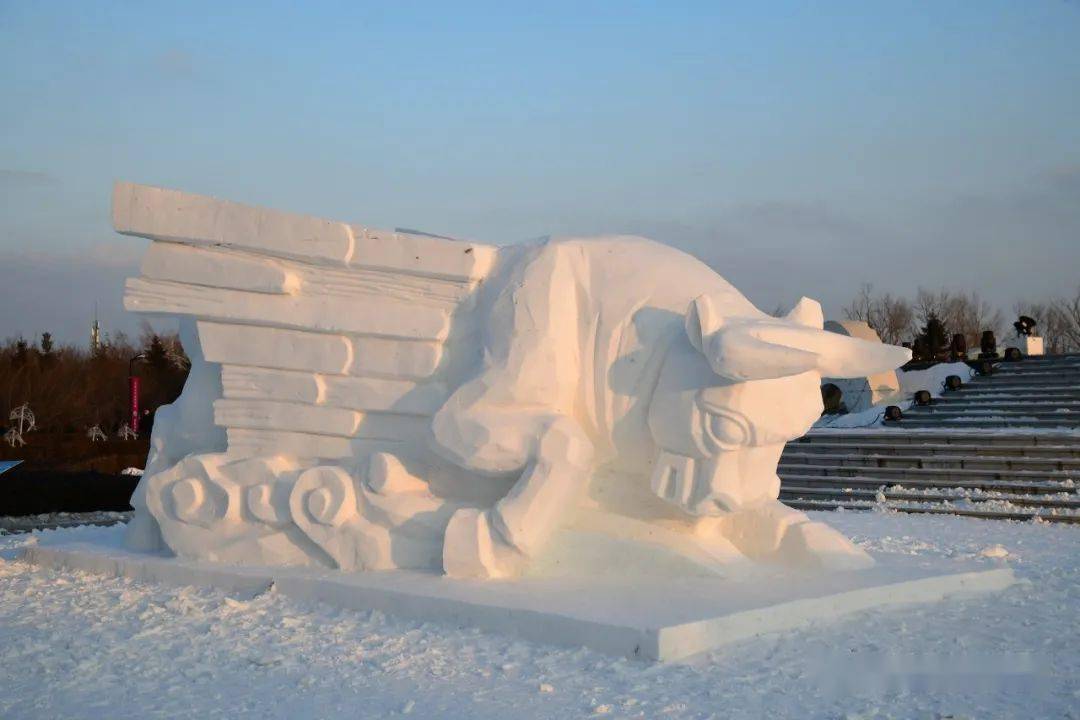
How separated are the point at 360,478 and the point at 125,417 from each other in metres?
25.6

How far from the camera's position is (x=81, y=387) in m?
28.8

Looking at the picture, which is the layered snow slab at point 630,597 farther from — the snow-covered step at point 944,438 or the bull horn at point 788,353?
the snow-covered step at point 944,438

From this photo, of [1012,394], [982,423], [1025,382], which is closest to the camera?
[982,423]

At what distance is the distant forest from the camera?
26734mm

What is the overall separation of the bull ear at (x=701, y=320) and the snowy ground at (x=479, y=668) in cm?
150

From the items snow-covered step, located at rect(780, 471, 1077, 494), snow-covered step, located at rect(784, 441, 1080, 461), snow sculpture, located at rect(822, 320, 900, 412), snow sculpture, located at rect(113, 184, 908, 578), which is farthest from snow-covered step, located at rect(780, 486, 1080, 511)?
snow sculpture, located at rect(822, 320, 900, 412)

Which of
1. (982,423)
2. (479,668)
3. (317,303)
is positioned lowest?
(479,668)

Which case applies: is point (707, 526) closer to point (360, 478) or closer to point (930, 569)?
point (930, 569)

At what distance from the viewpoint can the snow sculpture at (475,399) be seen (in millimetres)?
5445

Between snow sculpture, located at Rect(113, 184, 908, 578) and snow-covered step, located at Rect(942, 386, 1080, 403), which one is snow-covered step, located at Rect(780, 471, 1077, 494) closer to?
snow-covered step, located at Rect(942, 386, 1080, 403)

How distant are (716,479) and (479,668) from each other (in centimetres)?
173

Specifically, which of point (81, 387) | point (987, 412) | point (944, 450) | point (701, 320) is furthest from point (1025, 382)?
point (81, 387)

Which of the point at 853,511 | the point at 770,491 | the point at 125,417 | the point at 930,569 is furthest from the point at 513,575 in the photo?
the point at 125,417

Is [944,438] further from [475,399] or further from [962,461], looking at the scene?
[475,399]
